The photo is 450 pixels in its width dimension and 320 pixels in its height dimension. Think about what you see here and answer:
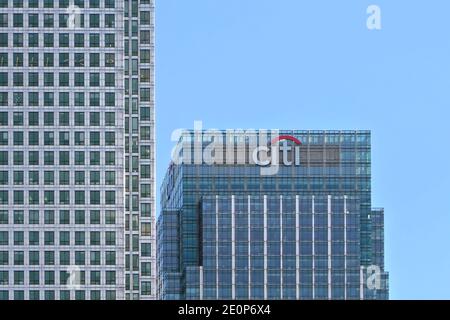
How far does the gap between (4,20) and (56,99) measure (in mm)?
12930

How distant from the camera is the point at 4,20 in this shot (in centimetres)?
17825

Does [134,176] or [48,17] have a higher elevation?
[48,17]

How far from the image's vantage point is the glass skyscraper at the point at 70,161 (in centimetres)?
16888

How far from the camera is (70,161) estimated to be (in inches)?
6841

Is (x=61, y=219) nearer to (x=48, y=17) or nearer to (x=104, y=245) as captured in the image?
(x=104, y=245)

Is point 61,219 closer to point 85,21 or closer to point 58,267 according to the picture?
point 58,267

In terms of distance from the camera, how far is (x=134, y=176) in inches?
7067

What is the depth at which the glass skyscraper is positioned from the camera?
16888 centimetres

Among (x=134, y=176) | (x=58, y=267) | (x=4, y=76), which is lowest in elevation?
(x=58, y=267)
